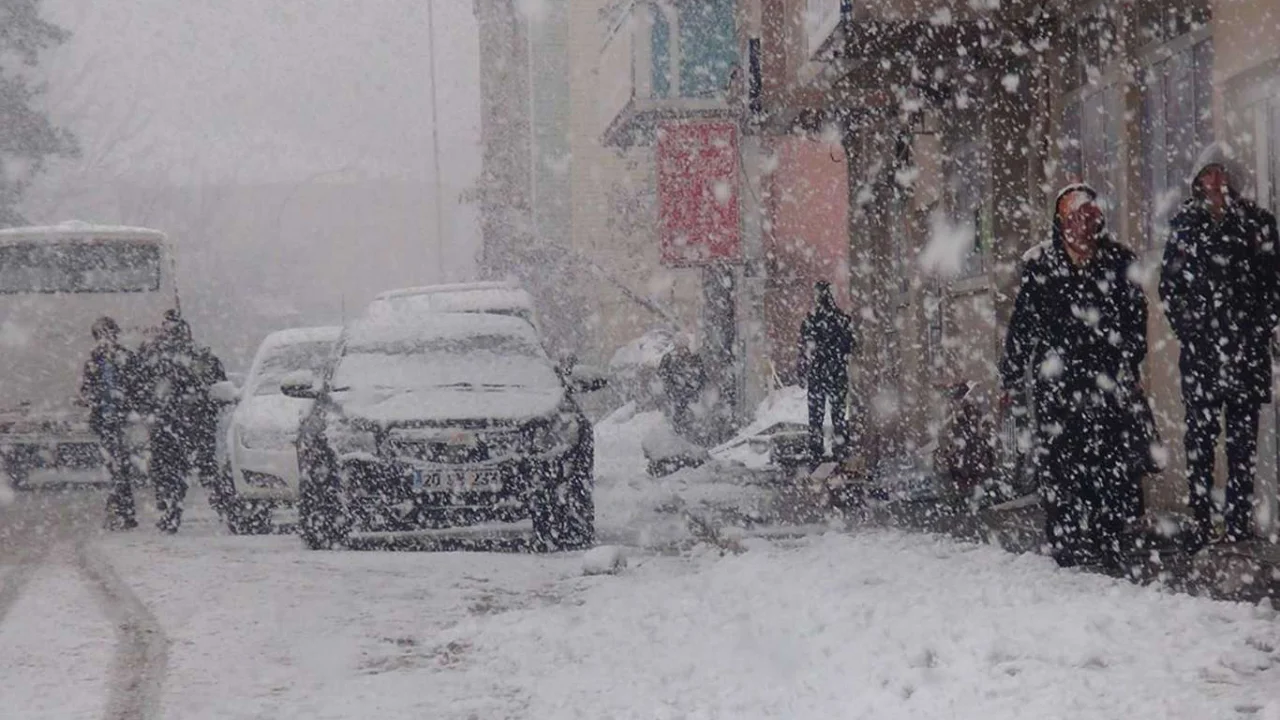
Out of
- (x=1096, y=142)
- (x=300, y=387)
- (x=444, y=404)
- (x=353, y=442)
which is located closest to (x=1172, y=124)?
(x=1096, y=142)

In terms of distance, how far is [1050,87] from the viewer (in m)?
14.3

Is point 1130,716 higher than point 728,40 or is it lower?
lower

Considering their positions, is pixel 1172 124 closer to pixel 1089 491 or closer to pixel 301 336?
pixel 1089 491

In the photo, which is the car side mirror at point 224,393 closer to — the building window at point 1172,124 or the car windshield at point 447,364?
the car windshield at point 447,364

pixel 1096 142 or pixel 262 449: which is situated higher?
pixel 1096 142

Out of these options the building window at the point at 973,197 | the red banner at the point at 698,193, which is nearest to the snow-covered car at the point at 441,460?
the building window at the point at 973,197

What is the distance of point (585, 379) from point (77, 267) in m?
12.0

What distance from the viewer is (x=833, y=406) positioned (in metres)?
18.7

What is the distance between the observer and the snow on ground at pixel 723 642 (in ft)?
19.8

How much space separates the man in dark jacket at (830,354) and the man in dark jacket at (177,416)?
6.06 metres

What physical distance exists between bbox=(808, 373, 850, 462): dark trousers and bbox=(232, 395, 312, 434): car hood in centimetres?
582

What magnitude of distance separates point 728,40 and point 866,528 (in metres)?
18.0

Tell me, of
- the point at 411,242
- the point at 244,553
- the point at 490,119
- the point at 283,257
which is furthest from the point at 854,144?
the point at 411,242

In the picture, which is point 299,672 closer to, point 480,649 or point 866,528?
point 480,649
